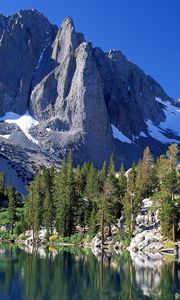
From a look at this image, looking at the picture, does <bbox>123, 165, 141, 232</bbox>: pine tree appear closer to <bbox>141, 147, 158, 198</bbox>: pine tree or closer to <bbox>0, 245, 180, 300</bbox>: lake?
<bbox>141, 147, 158, 198</bbox>: pine tree

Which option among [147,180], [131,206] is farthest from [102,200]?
[147,180]

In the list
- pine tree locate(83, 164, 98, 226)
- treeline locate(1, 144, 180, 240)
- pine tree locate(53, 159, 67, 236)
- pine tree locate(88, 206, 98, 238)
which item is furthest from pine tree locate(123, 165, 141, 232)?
pine tree locate(53, 159, 67, 236)

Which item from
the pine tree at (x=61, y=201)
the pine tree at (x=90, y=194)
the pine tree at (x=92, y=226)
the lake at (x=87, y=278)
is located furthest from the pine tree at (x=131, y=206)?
the lake at (x=87, y=278)

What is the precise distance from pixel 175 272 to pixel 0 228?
76963 millimetres

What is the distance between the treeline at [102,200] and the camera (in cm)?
7938

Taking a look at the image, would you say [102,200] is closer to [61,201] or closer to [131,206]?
[131,206]

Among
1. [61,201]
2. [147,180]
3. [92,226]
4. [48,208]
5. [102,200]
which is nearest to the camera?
[102,200]

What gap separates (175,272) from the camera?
4691 centimetres

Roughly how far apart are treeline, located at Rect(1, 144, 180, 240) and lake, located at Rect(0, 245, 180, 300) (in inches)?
860

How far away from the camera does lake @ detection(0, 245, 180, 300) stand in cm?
3553

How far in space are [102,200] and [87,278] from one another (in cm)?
4077

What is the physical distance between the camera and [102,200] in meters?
85.4

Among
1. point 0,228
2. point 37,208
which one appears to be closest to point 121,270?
point 37,208

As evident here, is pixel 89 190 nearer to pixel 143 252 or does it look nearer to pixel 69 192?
pixel 69 192
